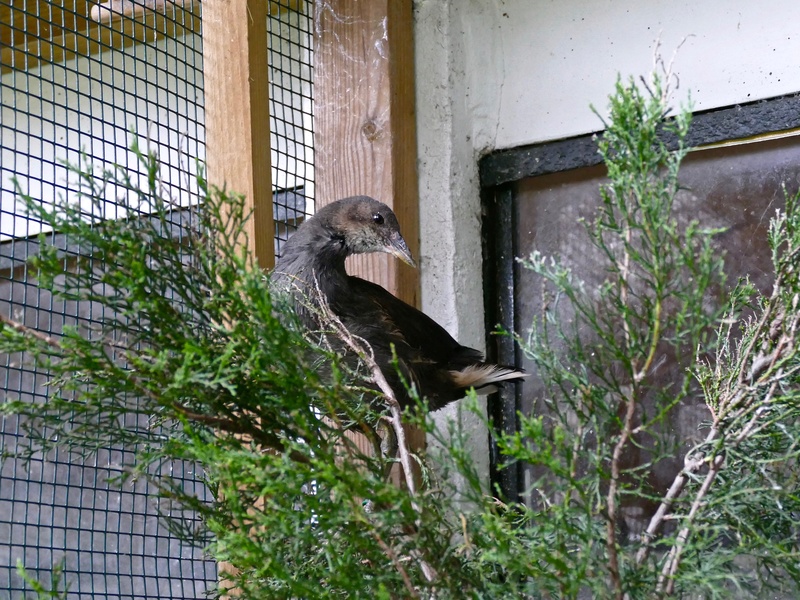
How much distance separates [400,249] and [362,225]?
120 millimetres

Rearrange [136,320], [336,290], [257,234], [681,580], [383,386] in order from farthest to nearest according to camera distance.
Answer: [336,290] < [257,234] < [383,386] < [136,320] < [681,580]

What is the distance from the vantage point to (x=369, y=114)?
2537mm

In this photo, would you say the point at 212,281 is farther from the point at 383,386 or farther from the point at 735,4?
the point at 735,4

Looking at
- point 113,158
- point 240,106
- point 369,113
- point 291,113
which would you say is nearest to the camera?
point 240,106

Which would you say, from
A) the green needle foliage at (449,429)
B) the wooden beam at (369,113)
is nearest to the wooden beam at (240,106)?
the wooden beam at (369,113)

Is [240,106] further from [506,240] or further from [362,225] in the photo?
[506,240]

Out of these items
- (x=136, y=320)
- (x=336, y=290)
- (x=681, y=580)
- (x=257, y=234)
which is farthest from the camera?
(x=336, y=290)

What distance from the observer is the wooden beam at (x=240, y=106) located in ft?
6.81

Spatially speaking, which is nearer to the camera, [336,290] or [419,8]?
[336,290]

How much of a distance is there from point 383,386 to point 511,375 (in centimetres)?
110

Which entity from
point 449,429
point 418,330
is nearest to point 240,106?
point 418,330

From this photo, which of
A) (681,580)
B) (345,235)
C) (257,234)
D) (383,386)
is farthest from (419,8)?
(681,580)

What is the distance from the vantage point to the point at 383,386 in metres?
1.37

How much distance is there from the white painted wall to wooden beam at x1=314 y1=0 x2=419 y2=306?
0.08 metres
